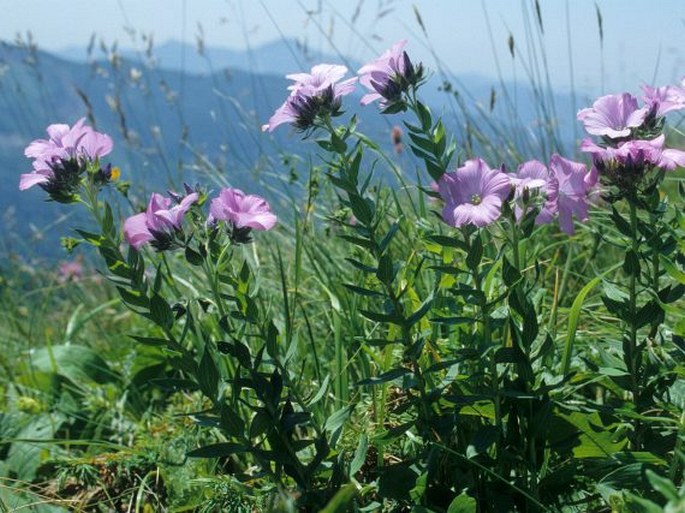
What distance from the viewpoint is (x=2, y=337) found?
3406mm

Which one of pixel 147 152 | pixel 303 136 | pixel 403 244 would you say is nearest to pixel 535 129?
pixel 403 244

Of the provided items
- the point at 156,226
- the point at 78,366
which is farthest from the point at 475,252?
the point at 78,366

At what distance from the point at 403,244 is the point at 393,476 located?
1296 millimetres

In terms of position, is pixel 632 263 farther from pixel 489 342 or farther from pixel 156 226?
pixel 156 226

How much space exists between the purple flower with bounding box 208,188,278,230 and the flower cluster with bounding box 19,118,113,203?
0.67ft

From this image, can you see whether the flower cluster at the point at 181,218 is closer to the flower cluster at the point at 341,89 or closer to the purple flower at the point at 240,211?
the purple flower at the point at 240,211

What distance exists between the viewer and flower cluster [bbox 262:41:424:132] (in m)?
1.37

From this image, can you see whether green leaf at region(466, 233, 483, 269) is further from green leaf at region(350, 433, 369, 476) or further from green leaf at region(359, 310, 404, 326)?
green leaf at region(350, 433, 369, 476)

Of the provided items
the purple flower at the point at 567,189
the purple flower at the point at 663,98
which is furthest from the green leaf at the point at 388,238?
the purple flower at the point at 663,98

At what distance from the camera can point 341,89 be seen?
1.39 m

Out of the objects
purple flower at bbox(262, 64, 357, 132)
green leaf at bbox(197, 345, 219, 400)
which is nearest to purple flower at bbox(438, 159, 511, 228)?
purple flower at bbox(262, 64, 357, 132)

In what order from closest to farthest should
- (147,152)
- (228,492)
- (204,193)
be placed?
1. (204,193)
2. (228,492)
3. (147,152)

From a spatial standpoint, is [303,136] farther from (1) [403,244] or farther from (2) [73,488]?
(1) [403,244]

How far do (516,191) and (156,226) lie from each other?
0.55 metres
